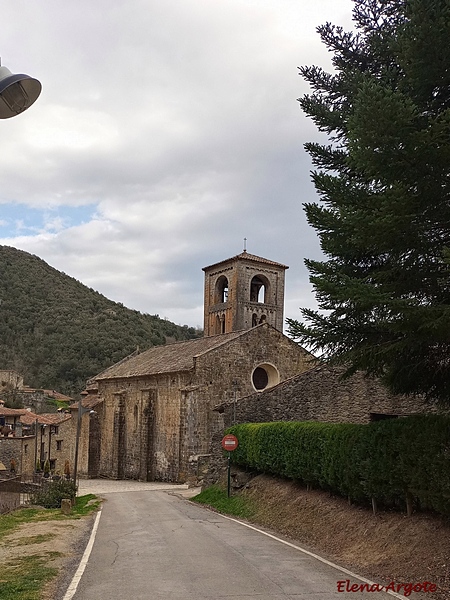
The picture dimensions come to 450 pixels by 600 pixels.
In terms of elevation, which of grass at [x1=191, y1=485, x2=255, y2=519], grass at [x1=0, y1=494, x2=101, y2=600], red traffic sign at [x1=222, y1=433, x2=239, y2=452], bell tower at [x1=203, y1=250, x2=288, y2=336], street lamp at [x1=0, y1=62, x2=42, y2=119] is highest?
bell tower at [x1=203, y1=250, x2=288, y2=336]

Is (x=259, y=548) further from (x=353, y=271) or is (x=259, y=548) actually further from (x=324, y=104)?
(x=324, y=104)

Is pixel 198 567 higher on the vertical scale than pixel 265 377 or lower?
lower

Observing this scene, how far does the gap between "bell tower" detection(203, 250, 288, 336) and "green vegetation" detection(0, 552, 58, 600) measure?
100 ft

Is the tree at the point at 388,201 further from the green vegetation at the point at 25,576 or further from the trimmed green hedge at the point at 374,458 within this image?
the green vegetation at the point at 25,576

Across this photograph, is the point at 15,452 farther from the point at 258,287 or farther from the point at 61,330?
the point at 61,330

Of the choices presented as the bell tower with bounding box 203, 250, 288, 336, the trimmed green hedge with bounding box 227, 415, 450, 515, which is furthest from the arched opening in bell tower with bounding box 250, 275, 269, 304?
the trimmed green hedge with bounding box 227, 415, 450, 515

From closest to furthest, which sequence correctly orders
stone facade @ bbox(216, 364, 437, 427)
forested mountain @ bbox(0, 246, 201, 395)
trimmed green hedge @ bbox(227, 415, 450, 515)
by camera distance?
1. trimmed green hedge @ bbox(227, 415, 450, 515)
2. stone facade @ bbox(216, 364, 437, 427)
3. forested mountain @ bbox(0, 246, 201, 395)

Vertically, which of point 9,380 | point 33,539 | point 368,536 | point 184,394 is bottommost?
point 33,539

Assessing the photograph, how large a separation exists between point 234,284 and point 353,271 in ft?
99.6

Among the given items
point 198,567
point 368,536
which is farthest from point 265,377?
point 198,567

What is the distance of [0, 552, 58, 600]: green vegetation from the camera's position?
8.29 meters

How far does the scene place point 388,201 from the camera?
9.23 metres

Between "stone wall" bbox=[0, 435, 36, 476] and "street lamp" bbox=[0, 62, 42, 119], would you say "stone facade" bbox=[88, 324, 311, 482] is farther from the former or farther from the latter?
"street lamp" bbox=[0, 62, 42, 119]

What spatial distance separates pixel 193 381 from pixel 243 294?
432 inches
